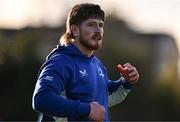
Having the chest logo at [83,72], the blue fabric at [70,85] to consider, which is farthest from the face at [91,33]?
the chest logo at [83,72]

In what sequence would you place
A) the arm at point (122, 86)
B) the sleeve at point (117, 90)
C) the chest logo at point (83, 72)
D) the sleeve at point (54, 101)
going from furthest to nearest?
the sleeve at point (117, 90) < the arm at point (122, 86) < the chest logo at point (83, 72) < the sleeve at point (54, 101)

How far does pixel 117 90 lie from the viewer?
905 centimetres

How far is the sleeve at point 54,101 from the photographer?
25.4ft

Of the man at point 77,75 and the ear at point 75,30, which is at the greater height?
the ear at point 75,30

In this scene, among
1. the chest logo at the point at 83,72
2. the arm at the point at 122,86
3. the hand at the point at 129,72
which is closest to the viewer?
the chest logo at the point at 83,72

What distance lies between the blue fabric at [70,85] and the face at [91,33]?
12 centimetres

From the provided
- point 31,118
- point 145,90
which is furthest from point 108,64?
point 31,118

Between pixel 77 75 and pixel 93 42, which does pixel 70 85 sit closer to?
pixel 77 75

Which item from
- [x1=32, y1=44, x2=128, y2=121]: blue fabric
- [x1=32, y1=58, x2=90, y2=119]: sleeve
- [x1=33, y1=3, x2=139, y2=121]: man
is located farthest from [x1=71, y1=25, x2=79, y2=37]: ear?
[x1=32, y1=58, x2=90, y2=119]: sleeve

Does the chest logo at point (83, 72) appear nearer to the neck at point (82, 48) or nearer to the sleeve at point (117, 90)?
the neck at point (82, 48)

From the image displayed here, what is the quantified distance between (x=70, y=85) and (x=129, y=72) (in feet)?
2.64

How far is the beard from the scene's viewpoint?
324 inches

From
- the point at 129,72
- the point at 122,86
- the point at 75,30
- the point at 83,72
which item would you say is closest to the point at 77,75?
the point at 83,72

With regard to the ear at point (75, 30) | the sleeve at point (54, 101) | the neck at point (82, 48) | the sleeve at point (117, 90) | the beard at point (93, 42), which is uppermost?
the ear at point (75, 30)
